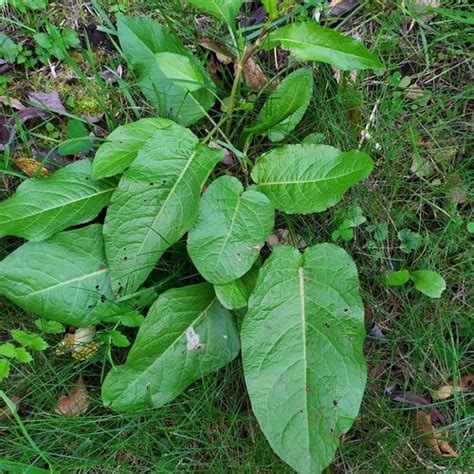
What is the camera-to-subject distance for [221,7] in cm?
191

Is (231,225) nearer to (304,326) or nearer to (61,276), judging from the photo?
(304,326)

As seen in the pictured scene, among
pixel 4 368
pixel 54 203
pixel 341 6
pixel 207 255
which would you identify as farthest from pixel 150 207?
pixel 341 6

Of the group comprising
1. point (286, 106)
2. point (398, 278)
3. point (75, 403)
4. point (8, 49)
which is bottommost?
point (75, 403)

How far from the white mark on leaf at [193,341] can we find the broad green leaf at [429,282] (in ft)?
2.36

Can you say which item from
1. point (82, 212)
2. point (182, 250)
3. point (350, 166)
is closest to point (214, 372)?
point (182, 250)

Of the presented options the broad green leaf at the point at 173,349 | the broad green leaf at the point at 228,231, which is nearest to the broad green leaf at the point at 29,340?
the broad green leaf at the point at 173,349

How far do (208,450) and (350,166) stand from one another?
99cm

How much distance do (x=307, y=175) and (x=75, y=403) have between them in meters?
1.03

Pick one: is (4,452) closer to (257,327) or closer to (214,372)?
(214,372)

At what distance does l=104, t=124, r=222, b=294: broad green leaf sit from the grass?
0.37 meters

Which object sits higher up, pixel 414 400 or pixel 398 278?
pixel 398 278

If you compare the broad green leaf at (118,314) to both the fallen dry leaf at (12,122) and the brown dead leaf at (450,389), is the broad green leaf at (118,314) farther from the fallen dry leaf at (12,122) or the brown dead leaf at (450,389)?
the brown dead leaf at (450,389)

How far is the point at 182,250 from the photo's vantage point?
6.81ft

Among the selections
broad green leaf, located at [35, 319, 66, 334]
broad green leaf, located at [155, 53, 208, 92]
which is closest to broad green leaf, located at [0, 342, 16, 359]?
broad green leaf, located at [35, 319, 66, 334]
